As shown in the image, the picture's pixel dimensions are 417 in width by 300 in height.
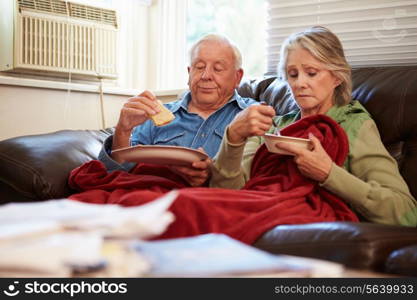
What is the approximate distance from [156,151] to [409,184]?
0.83 meters

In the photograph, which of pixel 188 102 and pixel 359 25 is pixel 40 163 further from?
pixel 359 25

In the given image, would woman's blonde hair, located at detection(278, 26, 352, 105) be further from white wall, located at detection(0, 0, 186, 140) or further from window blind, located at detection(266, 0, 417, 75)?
white wall, located at detection(0, 0, 186, 140)

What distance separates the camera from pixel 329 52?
1895 mm

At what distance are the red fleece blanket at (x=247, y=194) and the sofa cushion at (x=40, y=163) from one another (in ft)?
0.18

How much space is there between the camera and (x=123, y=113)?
197 centimetres

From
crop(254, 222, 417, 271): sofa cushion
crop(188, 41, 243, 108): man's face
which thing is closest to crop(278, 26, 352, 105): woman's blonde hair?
crop(188, 41, 243, 108): man's face

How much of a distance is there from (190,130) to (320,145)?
0.64 meters

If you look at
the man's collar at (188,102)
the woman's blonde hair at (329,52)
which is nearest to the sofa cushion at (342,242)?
the woman's blonde hair at (329,52)

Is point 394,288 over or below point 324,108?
below

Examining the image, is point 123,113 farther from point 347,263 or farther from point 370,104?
point 347,263

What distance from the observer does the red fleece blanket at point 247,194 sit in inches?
53.9

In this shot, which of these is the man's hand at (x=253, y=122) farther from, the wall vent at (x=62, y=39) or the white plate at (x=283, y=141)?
the wall vent at (x=62, y=39)

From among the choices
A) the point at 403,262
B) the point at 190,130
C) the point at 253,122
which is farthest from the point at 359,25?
the point at 403,262

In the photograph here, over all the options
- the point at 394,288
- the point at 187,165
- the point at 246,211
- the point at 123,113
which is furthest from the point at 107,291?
the point at 123,113
